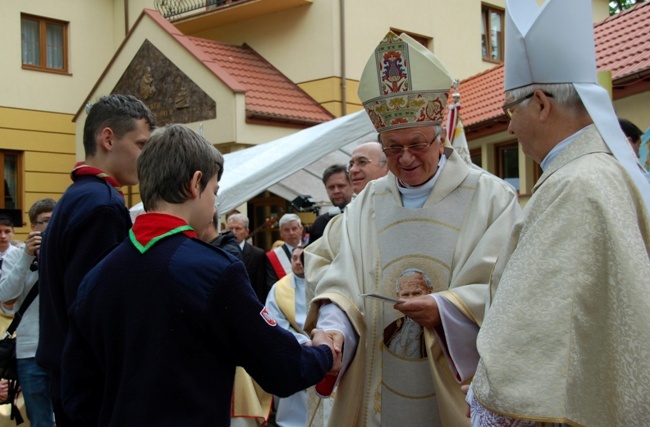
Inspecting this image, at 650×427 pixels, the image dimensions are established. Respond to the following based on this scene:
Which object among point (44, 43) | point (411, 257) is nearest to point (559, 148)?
point (411, 257)

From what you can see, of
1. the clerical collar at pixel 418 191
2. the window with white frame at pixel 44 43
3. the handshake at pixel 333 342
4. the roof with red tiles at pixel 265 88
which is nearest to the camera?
the handshake at pixel 333 342

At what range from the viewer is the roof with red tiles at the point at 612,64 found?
1053 cm

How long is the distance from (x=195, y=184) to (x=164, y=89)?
1303cm

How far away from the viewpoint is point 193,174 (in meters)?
2.41

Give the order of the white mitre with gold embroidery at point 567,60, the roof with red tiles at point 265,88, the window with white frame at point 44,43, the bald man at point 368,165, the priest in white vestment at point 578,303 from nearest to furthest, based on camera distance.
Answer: the priest in white vestment at point 578,303
the white mitre with gold embroidery at point 567,60
the bald man at point 368,165
the roof with red tiles at point 265,88
the window with white frame at point 44,43

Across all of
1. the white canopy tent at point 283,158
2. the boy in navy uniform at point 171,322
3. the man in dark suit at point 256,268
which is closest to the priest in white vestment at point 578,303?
the boy in navy uniform at point 171,322

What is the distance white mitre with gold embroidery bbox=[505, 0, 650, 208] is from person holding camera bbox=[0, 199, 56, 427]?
3724 mm

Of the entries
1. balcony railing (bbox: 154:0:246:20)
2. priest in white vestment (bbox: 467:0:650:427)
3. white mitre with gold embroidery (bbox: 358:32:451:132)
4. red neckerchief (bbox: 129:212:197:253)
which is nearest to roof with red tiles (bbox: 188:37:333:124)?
balcony railing (bbox: 154:0:246:20)

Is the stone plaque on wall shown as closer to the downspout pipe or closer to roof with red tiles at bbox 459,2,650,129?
the downspout pipe

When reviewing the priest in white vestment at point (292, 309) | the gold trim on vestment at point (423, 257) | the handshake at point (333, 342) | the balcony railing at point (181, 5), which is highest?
the balcony railing at point (181, 5)

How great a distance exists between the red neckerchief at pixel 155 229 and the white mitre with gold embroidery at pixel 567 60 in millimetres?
1122

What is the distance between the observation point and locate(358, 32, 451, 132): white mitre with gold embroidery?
135 inches

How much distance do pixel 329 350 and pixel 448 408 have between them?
0.59 meters

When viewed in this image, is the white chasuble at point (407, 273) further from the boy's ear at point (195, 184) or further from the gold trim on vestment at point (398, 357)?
the boy's ear at point (195, 184)
